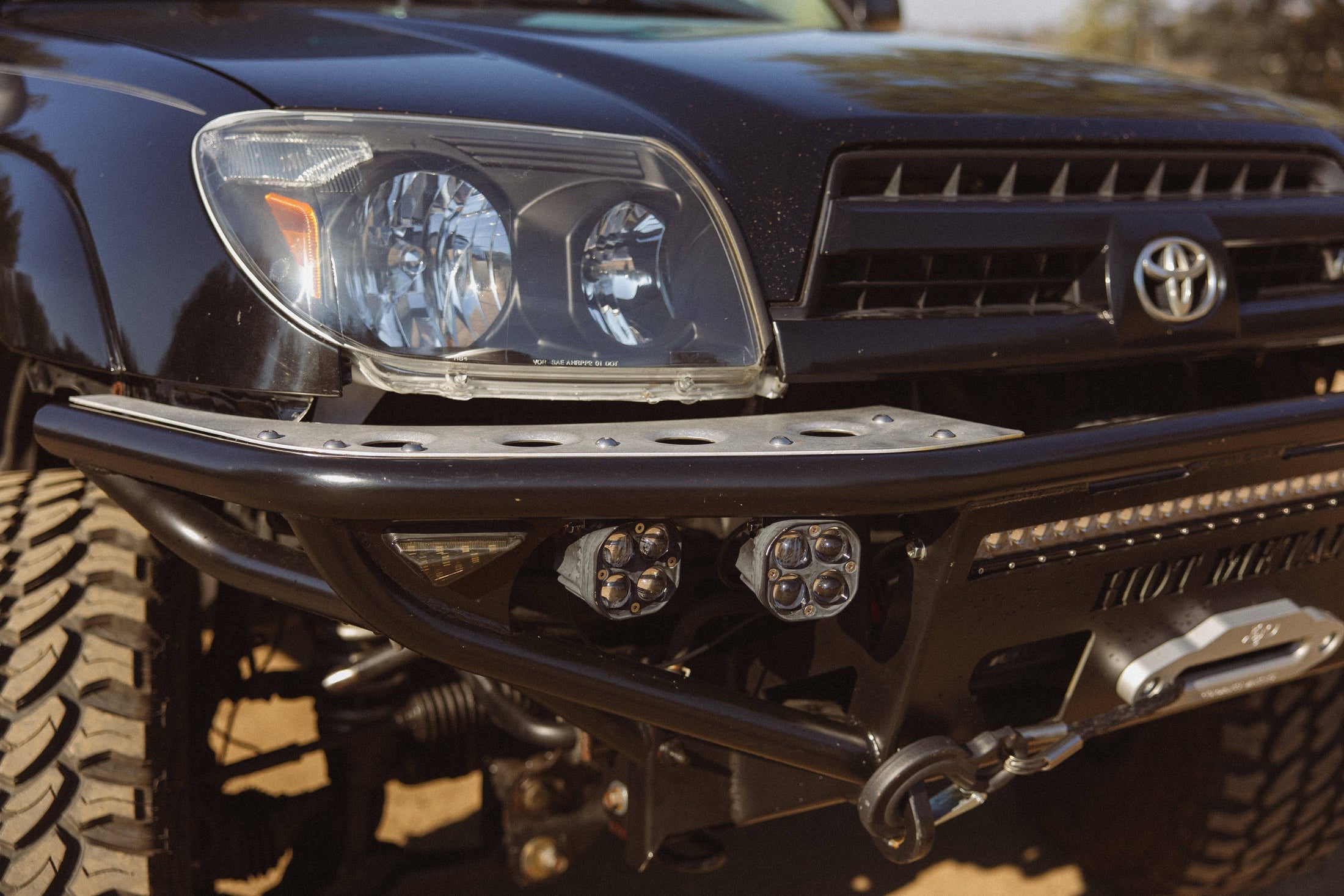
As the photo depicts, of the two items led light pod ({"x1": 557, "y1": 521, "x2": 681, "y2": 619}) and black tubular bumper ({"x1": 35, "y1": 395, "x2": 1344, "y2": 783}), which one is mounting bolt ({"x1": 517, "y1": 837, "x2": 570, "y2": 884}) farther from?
led light pod ({"x1": 557, "y1": 521, "x2": 681, "y2": 619})

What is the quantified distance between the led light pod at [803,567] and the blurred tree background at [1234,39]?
355 inches

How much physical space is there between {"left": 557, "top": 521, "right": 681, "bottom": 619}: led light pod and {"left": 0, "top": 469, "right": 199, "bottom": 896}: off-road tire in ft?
1.88

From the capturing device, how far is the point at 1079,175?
1.70 metres

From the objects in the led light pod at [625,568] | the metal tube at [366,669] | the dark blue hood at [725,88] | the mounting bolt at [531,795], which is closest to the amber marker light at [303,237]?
the dark blue hood at [725,88]

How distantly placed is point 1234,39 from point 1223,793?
15.3 m

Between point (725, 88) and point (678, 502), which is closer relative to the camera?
point (678, 502)

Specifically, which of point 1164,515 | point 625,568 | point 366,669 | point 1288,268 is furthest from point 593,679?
Result: point 1288,268

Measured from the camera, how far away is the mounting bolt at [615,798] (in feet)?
5.64

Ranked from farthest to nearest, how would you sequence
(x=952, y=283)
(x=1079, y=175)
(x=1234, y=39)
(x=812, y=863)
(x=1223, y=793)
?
(x=1234, y=39)
(x=812, y=863)
(x=1223, y=793)
(x=1079, y=175)
(x=952, y=283)

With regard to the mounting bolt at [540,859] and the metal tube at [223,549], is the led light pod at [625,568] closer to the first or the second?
the metal tube at [223,549]

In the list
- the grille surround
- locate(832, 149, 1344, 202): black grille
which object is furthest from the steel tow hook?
locate(832, 149, 1344, 202): black grille

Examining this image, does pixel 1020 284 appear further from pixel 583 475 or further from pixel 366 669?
pixel 366 669

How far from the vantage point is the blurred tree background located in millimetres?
12602

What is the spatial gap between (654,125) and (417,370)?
0.43 metres
